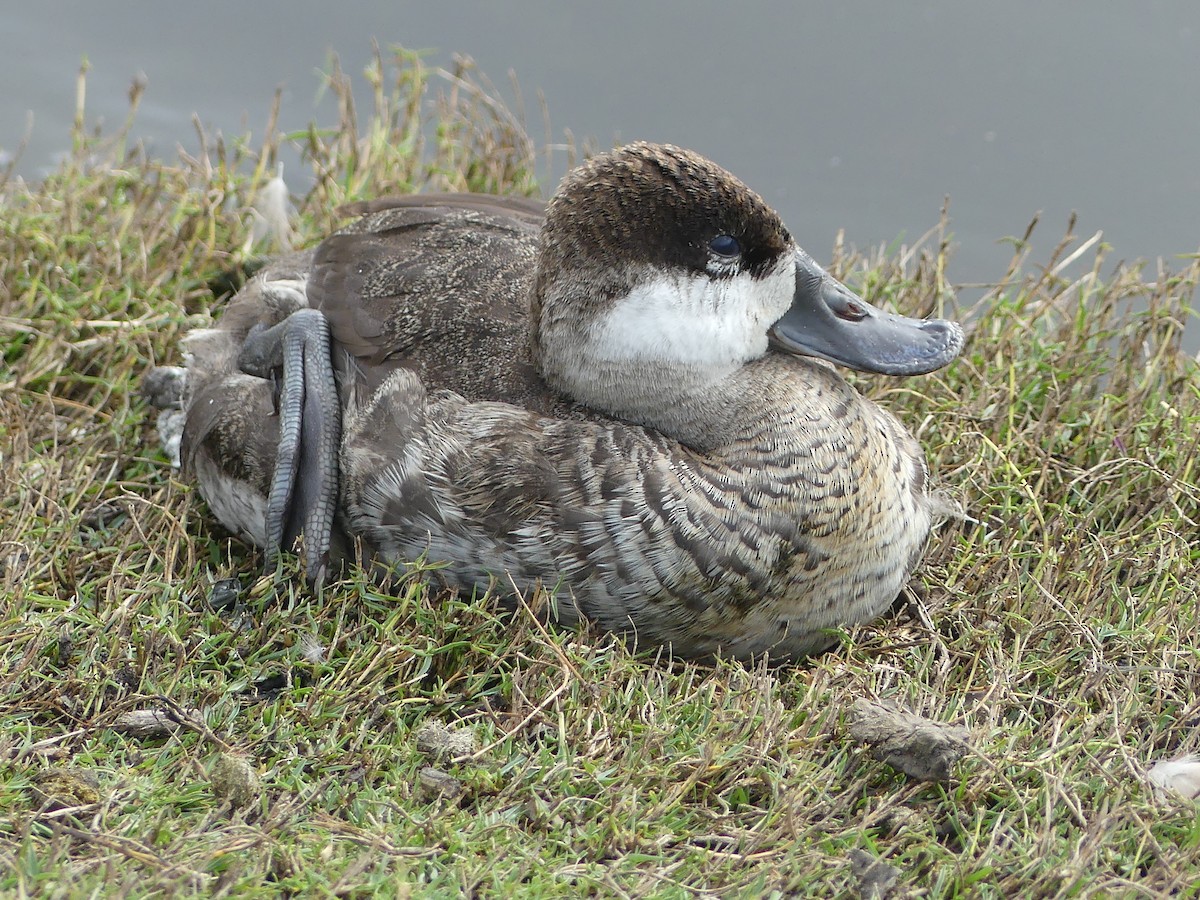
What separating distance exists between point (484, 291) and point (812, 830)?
150 centimetres

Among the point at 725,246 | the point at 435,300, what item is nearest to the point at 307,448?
the point at 435,300

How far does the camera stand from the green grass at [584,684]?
8.18 ft

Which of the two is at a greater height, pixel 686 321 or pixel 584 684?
pixel 686 321

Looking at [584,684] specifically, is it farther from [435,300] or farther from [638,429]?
[435,300]

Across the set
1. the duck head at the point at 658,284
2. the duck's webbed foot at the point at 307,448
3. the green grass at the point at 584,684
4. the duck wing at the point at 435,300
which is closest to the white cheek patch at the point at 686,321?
the duck head at the point at 658,284

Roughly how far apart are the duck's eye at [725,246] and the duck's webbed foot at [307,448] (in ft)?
3.38

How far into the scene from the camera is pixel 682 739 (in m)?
2.83

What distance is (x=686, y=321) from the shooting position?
3049 millimetres

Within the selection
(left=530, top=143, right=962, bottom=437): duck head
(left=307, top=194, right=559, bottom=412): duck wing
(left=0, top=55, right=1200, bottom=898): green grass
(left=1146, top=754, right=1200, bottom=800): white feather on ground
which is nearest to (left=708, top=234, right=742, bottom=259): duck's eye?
(left=530, top=143, right=962, bottom=437): duck head

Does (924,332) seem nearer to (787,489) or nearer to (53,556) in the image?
(787,489)

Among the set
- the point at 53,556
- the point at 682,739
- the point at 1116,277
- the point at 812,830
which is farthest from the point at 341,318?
the point at 1116,277

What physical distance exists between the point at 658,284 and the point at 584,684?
85 centimetres

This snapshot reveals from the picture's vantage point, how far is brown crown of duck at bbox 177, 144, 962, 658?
3.03 metres

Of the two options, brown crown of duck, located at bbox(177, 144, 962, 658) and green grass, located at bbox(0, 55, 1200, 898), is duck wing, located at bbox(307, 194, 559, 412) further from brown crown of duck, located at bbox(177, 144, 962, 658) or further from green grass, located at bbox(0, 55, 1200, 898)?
green grass, located at bbox(0, 55, 1200, 898)
